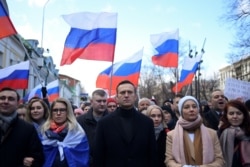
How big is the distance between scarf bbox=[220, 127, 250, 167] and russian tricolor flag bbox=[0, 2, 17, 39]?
17.2ft

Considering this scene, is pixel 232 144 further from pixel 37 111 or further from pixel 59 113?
pixel 37 111

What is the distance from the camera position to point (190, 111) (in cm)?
438

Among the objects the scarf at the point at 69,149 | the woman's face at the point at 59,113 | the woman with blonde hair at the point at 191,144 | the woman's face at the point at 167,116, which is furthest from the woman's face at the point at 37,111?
the woman's face at the point at 167,116

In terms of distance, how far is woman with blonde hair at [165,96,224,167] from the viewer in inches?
166

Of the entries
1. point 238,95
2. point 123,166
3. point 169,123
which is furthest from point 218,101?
point 123,166

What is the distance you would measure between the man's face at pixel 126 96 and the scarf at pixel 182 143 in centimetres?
72

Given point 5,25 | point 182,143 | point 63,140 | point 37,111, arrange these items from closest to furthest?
1. point 182,143
2. point 63,140
3. point 37,111
4. point 5,25

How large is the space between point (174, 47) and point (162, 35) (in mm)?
568

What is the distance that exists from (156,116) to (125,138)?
43.1 inches

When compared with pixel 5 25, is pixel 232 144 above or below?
below

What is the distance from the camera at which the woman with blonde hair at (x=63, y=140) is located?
4.42 metres

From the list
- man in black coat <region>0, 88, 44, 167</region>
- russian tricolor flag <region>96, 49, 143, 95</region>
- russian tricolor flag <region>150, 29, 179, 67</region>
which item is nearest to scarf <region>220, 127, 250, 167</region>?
man in black coat <region>0, 88, 44, 167</region>

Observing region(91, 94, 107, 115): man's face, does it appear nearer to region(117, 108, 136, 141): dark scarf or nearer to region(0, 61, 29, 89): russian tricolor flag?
region(117, 108, 136, 141): dark scarf

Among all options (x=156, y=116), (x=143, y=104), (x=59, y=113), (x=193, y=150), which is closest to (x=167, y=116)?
(x=143, y=104)
